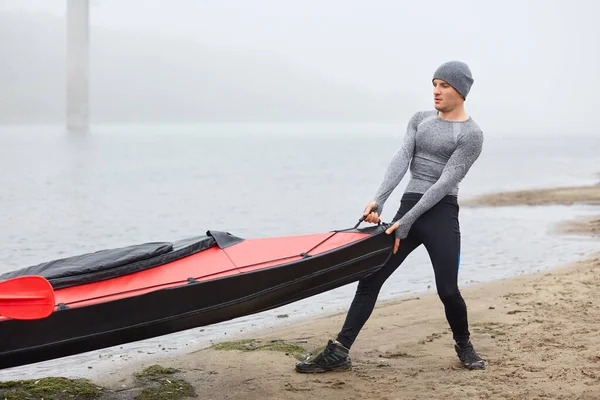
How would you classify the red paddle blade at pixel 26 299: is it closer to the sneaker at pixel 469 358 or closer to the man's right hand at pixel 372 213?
the man's right hand at pixel 372 213

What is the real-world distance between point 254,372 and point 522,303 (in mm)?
2556

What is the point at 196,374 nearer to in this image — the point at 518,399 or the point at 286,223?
the point at 518,399

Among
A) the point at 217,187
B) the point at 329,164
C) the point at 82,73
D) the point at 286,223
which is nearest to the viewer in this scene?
the point at 286,223

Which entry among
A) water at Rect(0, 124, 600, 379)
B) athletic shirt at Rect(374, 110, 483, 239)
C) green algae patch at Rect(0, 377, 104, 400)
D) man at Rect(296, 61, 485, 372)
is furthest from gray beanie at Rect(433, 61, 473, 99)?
water at Rect(0, 124, 600, 379)

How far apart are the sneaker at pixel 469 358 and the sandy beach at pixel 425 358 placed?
5cm

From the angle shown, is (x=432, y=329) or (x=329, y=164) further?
(x=329, y=164)

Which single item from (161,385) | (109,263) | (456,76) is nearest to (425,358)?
(161,385)

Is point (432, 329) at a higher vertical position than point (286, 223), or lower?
higher

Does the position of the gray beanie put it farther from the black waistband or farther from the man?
the black waistband

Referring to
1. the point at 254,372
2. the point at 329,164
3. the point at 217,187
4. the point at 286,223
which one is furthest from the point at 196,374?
the point at 329,164

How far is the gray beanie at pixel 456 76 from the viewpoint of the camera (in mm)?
4387

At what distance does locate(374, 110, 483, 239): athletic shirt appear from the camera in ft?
14.3

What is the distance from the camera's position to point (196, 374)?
475cm

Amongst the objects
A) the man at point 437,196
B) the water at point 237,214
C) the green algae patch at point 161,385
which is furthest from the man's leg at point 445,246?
the water at point 237,214
